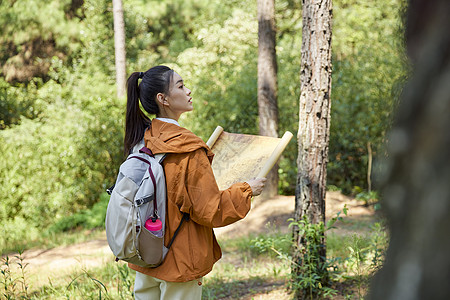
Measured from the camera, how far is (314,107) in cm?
381

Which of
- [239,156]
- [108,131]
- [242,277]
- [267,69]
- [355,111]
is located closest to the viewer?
[239,156]

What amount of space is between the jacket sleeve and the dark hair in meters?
0.45

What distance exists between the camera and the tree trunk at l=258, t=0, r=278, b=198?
8.84 m

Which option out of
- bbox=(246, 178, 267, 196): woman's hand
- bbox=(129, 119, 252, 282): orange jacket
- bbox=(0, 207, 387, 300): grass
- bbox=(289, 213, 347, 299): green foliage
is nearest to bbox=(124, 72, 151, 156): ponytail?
bbox=(129, 119, 252, 282): orange jacket

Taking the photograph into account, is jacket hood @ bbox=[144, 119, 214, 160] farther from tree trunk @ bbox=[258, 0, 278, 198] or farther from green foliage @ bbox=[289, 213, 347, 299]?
tree trunk @ bbox=[258, 0, 278, 198]

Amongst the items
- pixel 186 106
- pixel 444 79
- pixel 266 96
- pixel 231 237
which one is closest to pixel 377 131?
pixel 266 96

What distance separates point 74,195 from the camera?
33.5ft

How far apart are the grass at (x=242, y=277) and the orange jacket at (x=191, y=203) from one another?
1398mm

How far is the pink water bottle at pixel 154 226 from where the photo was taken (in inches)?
86.1

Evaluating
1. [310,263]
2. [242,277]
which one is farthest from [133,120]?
[242,277]

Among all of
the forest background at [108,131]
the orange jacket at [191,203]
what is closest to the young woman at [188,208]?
the orange jacket at [191,203]

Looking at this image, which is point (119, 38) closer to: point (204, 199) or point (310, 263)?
point (310, 263)

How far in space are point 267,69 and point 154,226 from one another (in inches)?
280

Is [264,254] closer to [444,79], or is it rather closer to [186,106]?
[186,106]
